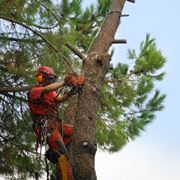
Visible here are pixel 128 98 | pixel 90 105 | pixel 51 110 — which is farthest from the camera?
pixel 128 98

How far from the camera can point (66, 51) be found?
17.5 ft

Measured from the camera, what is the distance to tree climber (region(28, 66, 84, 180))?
3.87 metres

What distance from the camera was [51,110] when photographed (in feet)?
13.6

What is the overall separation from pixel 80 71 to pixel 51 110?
57 centimetres

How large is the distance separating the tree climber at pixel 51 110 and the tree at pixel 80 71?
15 cm

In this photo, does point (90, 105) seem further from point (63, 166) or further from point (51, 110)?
point (63, 166)

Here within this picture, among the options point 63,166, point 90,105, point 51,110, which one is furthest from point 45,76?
point 63,166

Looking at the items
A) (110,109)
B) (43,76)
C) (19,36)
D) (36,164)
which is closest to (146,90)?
(110,109)

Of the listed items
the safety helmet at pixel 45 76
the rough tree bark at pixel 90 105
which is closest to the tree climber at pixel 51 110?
the safety helmet at pixel 45 76

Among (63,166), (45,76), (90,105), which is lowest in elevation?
(63,166)

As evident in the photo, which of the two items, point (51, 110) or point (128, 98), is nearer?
point (51, 110)

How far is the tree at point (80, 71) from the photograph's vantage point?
4035 millimetres

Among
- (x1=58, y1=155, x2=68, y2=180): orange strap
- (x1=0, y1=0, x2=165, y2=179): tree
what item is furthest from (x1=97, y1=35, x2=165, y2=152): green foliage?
(x1=58, y1=155, x2=68, y2=180): orange strap

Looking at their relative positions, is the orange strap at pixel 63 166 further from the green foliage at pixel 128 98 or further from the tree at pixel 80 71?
the green foliage at pixel 128 98
